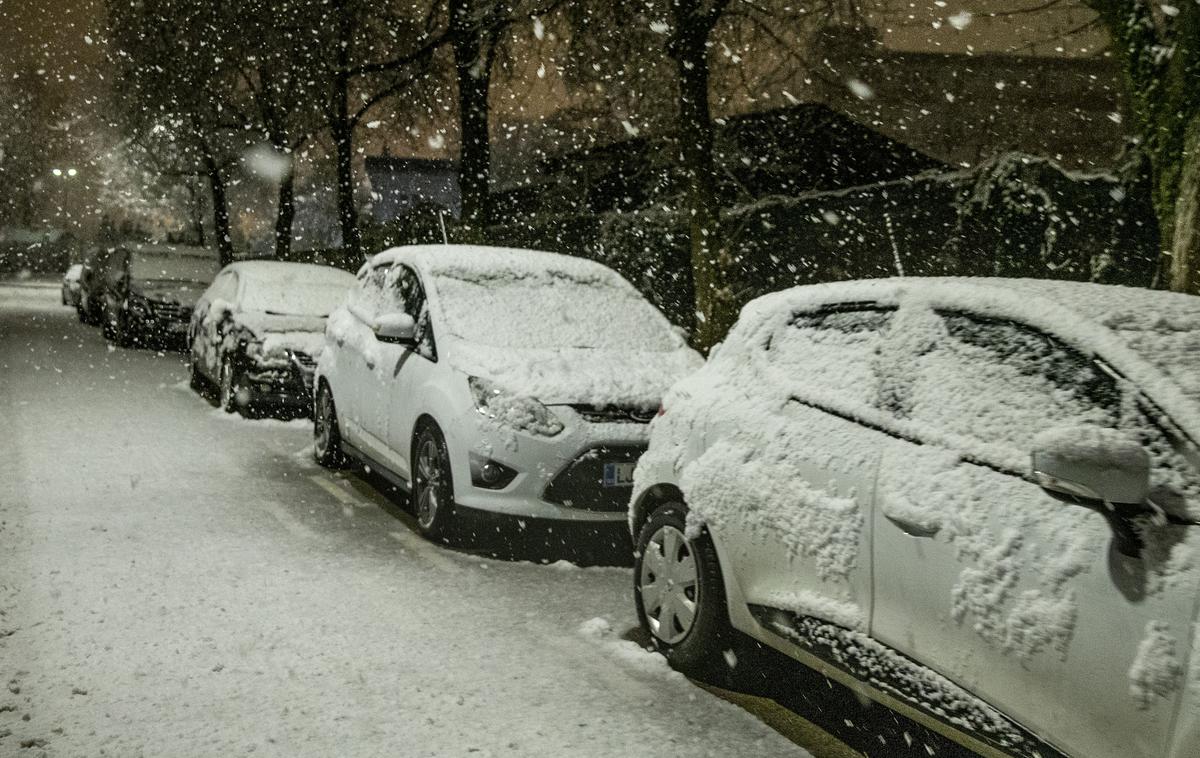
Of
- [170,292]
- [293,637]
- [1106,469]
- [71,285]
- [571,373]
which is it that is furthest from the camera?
[71,285]

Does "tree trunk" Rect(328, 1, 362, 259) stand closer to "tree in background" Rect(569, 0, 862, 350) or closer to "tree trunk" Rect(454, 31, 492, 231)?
"tree trunk" Rect(454, 31, 492, 231)

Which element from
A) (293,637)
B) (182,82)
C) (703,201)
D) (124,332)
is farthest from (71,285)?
(293,637)

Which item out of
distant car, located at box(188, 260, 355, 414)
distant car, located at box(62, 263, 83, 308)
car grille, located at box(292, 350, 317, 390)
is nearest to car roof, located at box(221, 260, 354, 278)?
distant car, located at box(188, 260, 355, 414)

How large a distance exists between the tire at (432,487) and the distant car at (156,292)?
1438 cm

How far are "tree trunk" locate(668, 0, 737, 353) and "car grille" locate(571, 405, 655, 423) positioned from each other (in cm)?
497

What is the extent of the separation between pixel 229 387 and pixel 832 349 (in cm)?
910

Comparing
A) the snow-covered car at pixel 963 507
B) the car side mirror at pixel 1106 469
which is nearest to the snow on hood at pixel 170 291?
the snow-covered car at pixel 963 507

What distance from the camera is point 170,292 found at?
20.1m

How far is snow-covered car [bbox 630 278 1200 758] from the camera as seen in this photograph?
2865mm

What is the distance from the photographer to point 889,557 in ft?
12.0

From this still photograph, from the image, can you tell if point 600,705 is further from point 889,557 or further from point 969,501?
point 969,501

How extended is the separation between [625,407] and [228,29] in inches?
777

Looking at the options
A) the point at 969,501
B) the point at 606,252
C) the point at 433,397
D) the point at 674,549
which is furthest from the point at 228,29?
the point at 969,501

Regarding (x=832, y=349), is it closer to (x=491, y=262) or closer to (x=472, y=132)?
(x=491, y=262)
